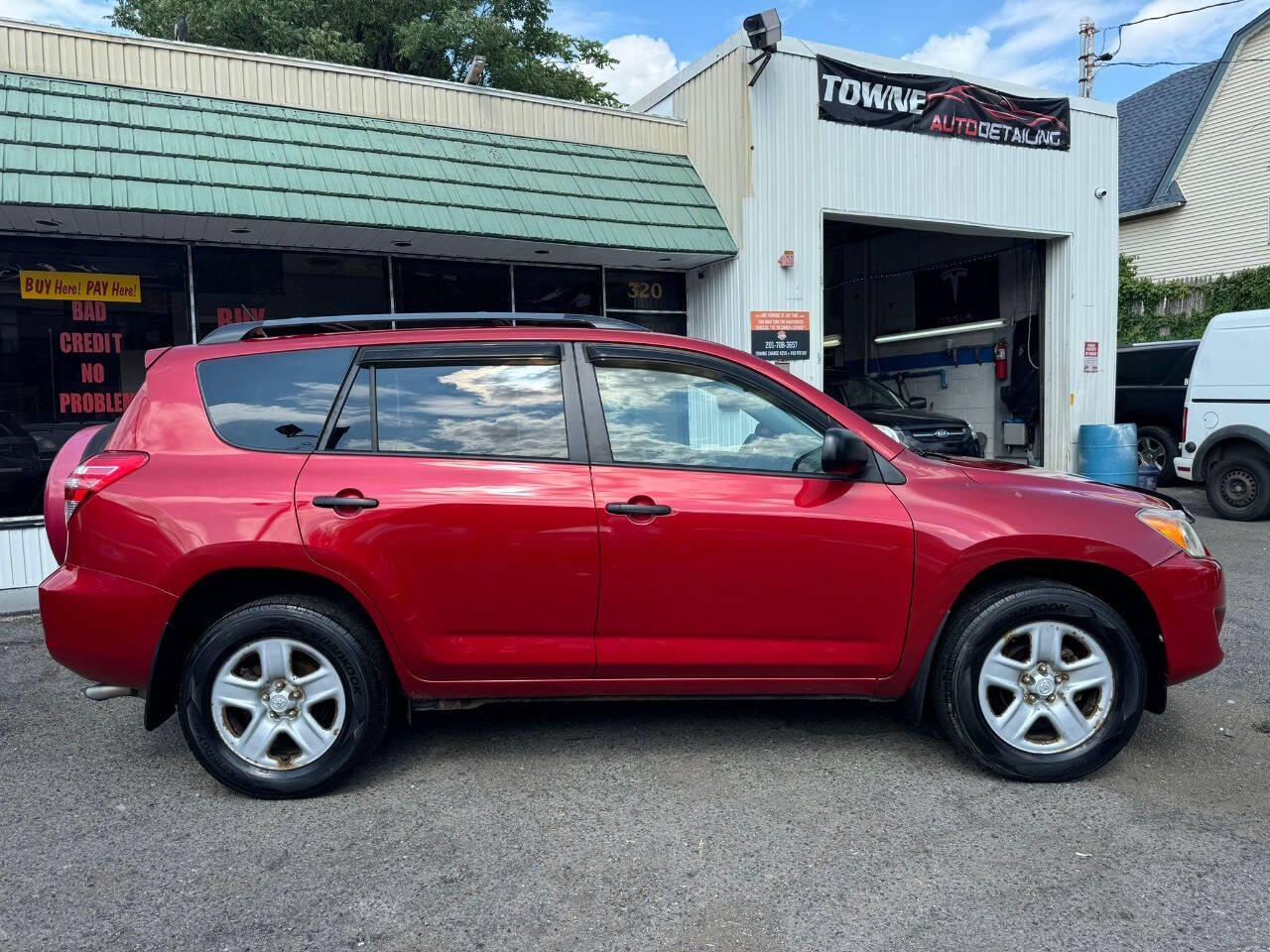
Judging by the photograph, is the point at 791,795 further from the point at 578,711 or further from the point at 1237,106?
the point at 1237,106

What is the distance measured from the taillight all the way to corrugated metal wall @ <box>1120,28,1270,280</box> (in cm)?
2326

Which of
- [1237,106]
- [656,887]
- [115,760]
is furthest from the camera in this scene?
[1237,106]

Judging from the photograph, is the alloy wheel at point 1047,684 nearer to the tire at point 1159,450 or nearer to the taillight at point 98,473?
the taillight at point 98,473

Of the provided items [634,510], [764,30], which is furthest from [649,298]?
[634,510]

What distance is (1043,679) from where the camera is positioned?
3396 millimetres

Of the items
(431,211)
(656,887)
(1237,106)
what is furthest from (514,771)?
(1237,106)

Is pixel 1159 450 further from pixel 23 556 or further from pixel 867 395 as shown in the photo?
pixel 23 556

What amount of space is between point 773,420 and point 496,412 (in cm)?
112

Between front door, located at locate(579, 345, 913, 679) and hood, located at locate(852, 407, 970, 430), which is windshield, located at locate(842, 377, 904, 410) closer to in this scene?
hood, located at locate(852, 407, 970, 430)

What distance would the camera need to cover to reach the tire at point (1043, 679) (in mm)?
3373

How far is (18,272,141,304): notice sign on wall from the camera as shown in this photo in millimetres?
7699

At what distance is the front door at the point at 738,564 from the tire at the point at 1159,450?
11423 millimetres

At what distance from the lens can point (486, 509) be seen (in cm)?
332

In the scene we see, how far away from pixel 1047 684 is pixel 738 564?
129 cm
